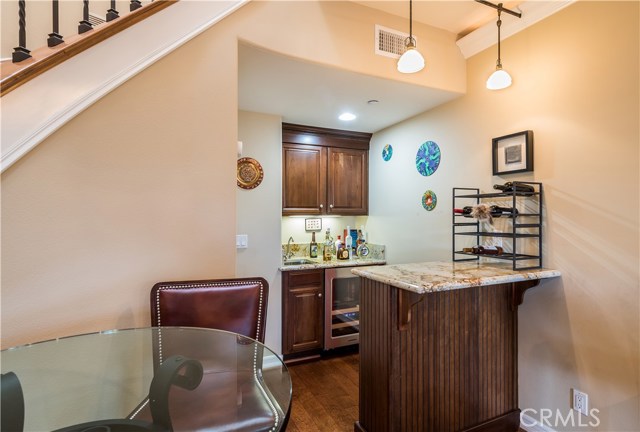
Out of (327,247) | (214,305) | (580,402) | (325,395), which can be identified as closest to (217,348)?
(214,305)

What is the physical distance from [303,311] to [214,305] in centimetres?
162

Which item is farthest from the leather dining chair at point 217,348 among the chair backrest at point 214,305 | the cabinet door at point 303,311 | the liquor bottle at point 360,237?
the liquor bottle at point 360,237

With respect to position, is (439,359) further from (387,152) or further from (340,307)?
(387,152)

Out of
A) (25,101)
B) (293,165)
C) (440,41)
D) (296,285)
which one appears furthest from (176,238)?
(440,41)

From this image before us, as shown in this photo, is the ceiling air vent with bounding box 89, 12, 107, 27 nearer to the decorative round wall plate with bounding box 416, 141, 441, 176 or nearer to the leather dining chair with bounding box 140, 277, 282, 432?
the leather dining chair with bounding box 140, 277, 282, 432

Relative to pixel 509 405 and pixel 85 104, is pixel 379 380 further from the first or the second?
pixel 85 104

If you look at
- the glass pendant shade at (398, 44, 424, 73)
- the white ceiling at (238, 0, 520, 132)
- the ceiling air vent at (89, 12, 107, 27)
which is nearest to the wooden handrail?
the white ceiling at (238, 0, 520, 132)

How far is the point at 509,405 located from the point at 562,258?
3.43 ft

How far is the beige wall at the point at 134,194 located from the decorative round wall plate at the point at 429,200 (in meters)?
1.60

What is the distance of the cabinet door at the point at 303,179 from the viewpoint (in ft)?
10.6

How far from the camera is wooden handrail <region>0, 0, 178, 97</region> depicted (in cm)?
127

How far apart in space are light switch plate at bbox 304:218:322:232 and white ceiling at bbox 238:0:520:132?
1.17m

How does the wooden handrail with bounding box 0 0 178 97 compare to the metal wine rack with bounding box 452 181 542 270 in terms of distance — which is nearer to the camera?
the wooden handrail with bounding box 0 0 178 97

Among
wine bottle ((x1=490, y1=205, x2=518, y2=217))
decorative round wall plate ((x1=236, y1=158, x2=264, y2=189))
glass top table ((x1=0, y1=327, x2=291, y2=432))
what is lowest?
glass top table ((x1=0, y1=327, x2=291, y2=432))
